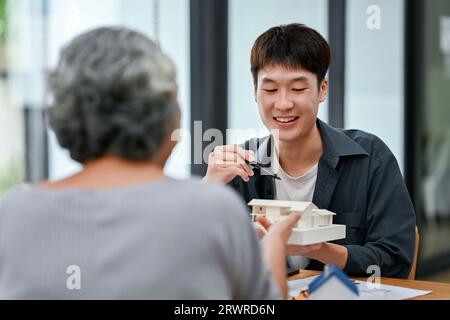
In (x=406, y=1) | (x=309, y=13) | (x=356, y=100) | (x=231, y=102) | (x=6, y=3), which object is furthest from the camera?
(x=406, y=1)

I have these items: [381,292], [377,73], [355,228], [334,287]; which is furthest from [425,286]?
[377,73]

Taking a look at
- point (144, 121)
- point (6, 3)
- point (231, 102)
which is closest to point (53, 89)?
point (144, 121)

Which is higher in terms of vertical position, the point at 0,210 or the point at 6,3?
the point at 6,3

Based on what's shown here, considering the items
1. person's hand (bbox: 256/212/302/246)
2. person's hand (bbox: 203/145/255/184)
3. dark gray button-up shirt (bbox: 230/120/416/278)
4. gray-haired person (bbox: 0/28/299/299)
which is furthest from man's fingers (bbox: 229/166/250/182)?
gray-haired person (bbox: 0/28/299/299)

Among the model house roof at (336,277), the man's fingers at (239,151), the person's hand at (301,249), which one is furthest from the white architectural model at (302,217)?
the man's fingers at (239,151)

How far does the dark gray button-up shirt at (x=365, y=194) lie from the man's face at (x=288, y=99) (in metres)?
0.12

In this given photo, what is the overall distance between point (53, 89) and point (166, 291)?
1.14ft

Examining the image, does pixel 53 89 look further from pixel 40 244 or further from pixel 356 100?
pixel 356 100

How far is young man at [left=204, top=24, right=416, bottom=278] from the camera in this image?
194 cm

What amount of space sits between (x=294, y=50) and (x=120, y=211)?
49.3 inches

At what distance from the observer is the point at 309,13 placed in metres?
4.25

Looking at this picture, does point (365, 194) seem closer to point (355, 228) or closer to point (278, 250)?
point (355, 228)

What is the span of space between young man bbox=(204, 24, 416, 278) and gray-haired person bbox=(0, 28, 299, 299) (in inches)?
37.4

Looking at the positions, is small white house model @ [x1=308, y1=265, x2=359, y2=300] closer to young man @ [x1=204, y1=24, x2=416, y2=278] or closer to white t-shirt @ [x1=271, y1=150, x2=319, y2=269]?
young man @ [x1=204, y1=24, x2=416, y2=278]
